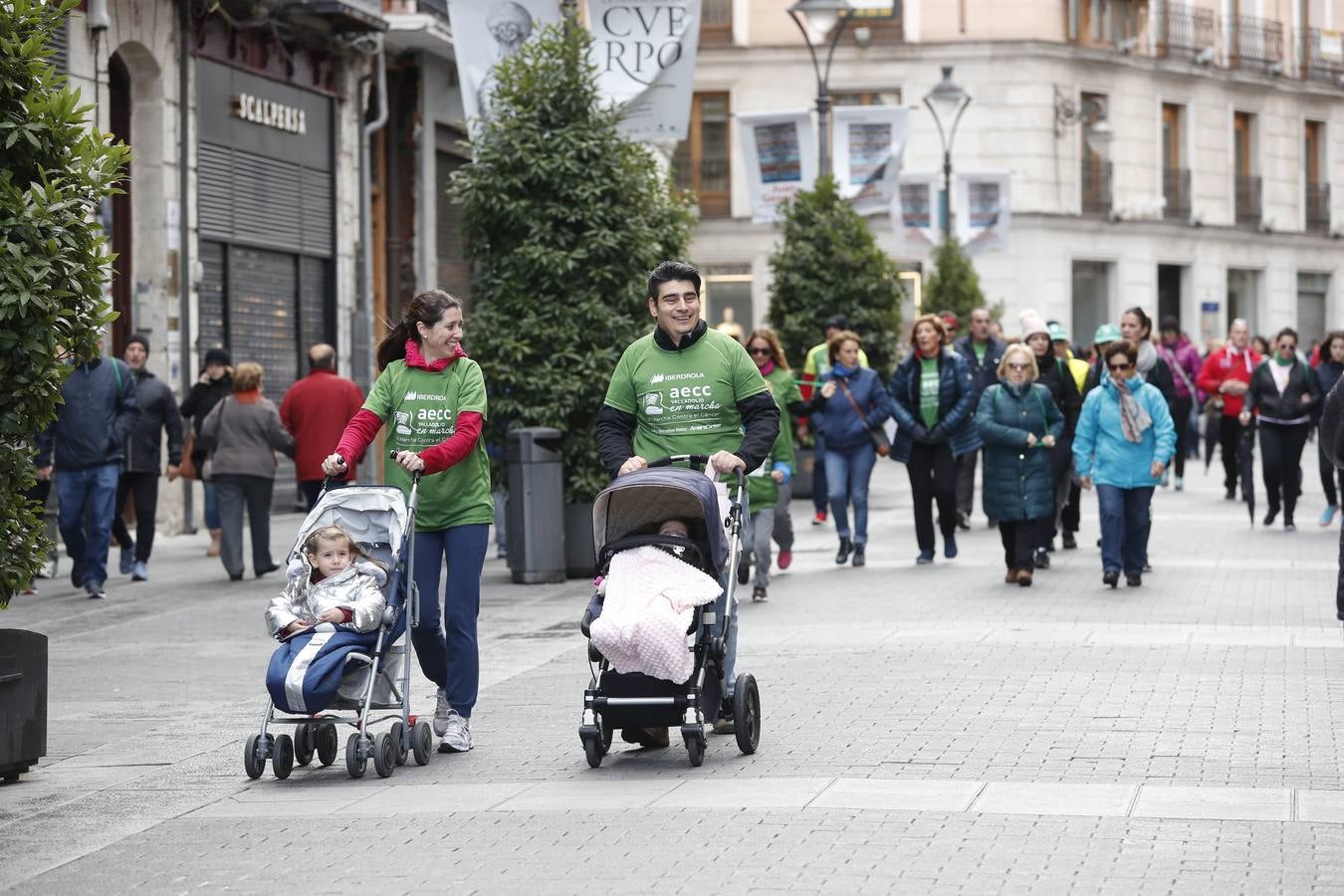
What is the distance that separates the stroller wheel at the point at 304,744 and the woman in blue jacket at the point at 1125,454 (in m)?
7.89

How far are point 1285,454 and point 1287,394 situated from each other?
Answer: 21.9 inches

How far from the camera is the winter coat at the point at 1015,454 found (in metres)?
15.7

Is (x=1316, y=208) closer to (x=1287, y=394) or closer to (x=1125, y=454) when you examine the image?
(x=1287, y=394)

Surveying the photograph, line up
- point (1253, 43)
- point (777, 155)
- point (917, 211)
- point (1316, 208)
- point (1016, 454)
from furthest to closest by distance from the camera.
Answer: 1. point (1316, 208)
2. point (1253, 43)
3. point (917, 211)
4. point (777, 155)
5. point (1016, 454)

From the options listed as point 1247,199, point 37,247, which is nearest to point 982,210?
point 1247,199

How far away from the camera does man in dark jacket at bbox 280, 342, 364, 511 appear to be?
1700 centimetres

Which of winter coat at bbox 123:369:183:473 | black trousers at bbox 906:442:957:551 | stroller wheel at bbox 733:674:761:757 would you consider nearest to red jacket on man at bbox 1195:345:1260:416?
black trousers at bbox 906:442:957:551

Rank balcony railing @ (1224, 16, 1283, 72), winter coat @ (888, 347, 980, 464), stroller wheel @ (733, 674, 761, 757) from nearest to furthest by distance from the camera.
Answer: stroller wheel @ (733, 674, 761, 757)
winter coat @ (888, 347, 980, 464)
balcony railing @ (1224, 16, 1283, 72)

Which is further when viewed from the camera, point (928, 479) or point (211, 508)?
point (211, 508)

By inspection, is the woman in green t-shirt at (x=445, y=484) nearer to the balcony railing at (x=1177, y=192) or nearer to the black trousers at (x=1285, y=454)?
the black trousers at (x=1285, y=454)

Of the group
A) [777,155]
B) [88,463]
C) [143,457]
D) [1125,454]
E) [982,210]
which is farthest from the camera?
[982,210]

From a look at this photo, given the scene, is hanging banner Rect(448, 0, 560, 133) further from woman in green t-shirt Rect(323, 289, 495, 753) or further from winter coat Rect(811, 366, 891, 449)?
woman in green t-shirt Rect(323, 289, 495, 753)

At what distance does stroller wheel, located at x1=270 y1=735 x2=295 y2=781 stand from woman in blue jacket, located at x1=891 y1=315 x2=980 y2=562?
944cm

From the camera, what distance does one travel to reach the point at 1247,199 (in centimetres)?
5112
